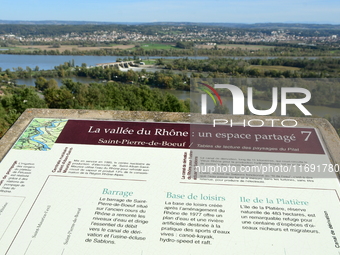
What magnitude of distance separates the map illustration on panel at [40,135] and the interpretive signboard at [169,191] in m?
0.02

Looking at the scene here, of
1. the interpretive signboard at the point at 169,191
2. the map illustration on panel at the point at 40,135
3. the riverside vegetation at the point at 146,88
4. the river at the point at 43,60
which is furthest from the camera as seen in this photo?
the river at the point at 43,60

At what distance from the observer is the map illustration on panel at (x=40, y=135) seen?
407 centimetres

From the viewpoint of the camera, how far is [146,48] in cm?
5541

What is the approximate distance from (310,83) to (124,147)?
3392mm

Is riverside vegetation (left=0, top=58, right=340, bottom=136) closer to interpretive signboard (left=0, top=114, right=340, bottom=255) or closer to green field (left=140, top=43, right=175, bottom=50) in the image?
interpretive signboard (left=0, top=114, right=340, bottom=255)

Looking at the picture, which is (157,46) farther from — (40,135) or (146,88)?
(40,135)

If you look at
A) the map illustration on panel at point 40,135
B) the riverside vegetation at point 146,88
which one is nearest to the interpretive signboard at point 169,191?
the map illustration on panel at point 40,135

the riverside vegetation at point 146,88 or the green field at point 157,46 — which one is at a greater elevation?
the green field at point 157,46

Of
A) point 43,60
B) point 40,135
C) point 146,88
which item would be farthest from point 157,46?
point 40,135

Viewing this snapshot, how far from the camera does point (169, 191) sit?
3324 millimetres

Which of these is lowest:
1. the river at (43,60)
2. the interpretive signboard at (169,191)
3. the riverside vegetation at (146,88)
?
the interpretive signboard at (169,191)

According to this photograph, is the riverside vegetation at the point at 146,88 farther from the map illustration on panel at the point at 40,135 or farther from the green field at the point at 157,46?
the green field at the point at 157,46

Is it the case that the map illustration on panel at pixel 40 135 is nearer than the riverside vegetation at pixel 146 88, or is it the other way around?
the map illustration on panel at pixel 40 135

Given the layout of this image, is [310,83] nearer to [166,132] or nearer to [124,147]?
[166,132]
